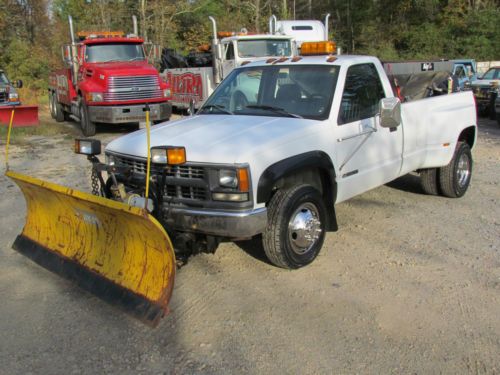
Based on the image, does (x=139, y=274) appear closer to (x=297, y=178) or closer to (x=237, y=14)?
(x=297, y=178)

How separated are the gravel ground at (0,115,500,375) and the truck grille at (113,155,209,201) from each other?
820mm

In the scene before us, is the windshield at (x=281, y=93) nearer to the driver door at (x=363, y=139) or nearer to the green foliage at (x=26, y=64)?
the driver door at (x=363, y=139)

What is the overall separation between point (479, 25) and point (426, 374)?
118 ft

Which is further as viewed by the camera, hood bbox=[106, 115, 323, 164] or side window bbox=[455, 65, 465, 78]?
side window bbox=[455, 65, 465, 78]

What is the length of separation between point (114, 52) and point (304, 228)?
11276 mm

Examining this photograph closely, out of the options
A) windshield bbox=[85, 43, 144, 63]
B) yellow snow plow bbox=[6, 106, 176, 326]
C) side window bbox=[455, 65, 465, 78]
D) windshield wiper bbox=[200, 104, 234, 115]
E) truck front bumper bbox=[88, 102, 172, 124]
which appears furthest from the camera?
side window bbox=[455, 65, 465, 78]

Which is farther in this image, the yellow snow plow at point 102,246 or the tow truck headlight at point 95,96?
the tow truck headlight at point 95,96

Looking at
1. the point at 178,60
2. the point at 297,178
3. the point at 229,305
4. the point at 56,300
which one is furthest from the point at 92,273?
the point at 178,60

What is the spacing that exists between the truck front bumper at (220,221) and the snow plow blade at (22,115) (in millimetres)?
12049

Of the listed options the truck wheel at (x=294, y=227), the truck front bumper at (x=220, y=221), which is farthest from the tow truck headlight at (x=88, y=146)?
the truck wheel at (x=294, y=227)

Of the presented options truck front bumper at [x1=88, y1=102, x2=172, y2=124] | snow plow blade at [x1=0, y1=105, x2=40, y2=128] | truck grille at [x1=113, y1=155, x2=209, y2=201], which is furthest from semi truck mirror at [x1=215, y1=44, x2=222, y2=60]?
truck grille at [x1=113, y1=155, x2=209, y2=201]

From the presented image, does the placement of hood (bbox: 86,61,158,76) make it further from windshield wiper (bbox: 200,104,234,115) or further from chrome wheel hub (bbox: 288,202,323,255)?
A: chrome wheel hub (bbox: 288,202,323,255)

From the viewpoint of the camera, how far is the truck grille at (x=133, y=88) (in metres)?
13.1

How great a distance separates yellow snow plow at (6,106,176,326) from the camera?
3681 mm
